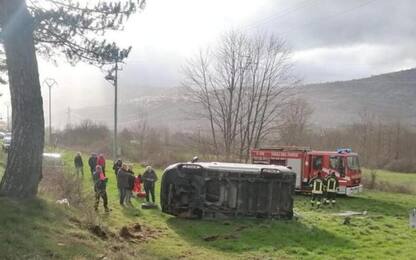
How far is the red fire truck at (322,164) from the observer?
2686 centimetres

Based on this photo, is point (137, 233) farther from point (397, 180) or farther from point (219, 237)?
point (397, 180)

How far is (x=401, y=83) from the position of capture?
130 m

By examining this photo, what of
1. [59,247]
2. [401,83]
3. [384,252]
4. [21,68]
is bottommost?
[384,252]

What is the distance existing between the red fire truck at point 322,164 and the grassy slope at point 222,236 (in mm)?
5835

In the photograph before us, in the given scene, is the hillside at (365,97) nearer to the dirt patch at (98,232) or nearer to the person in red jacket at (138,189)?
the person in red jacket at (138,189)

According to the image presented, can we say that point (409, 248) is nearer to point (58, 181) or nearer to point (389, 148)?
point (58, 181)

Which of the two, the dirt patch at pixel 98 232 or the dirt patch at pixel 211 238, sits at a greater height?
the dirt patch at pixel 98 232

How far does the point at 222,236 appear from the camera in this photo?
1484 centimetres

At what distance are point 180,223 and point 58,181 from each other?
411cm

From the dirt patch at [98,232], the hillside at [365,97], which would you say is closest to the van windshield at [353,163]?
the dirt patch at [98,232]

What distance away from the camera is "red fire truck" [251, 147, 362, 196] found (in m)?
26.9

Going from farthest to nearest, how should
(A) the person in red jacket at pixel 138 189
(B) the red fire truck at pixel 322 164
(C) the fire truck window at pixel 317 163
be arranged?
(C) the fire truck window at pixel 317 163, (B) the red fire truck at pixel 322 164, (A) the person in red jacket at pixel 138 189

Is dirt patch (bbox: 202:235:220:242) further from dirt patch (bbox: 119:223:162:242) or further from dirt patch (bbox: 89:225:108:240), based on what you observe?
dirt patch (bbox: 89:225:108:240)

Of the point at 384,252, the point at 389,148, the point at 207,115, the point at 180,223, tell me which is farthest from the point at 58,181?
the point at 389,148
